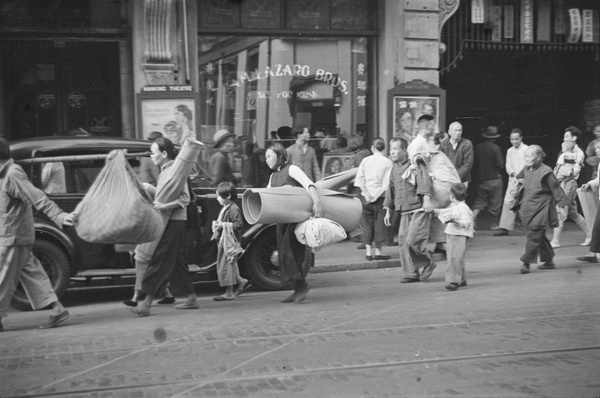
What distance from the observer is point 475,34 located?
52.8ft

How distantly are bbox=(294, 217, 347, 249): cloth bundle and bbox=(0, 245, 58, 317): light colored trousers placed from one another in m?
2.52

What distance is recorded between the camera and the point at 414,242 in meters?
10.6

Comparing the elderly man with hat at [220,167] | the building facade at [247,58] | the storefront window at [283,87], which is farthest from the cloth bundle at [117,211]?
the storefront window at [283,87]

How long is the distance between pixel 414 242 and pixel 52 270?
4264 millimetres

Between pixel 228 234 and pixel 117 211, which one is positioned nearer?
pixel 117 211

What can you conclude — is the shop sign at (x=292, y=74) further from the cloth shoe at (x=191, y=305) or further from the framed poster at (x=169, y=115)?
the cloth shoe at (x=191, y=305)

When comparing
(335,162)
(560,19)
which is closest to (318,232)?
(335,162)

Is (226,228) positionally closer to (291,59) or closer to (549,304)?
(549,304)

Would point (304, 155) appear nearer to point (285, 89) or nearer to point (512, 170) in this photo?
point (285, 89)

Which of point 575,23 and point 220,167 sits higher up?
point 575,23

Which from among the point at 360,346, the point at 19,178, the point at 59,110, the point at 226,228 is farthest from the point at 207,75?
the point at 360,346

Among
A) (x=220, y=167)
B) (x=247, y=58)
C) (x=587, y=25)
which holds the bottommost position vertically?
(x=220, y=167)

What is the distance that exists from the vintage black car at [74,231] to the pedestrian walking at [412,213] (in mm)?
1953

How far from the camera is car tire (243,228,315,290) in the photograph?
10.2 metres
